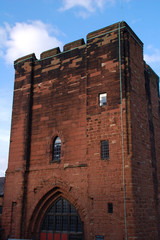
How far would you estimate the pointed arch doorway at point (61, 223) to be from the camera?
14.7m

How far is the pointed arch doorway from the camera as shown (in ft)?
48.2

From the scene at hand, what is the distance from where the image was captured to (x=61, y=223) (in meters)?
15.3

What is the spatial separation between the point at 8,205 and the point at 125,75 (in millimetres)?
9910

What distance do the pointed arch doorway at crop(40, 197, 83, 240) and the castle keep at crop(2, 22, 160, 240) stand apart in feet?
0.16

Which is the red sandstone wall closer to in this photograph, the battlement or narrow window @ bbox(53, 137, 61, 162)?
the battlement

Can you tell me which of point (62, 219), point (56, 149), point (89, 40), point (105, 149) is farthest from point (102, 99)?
point (62, 219)

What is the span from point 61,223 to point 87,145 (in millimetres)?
4410

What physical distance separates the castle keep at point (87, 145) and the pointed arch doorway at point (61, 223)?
5 centimetres

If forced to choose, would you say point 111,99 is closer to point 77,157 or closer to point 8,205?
point 77,157

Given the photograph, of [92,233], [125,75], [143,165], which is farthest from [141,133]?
[92,233]

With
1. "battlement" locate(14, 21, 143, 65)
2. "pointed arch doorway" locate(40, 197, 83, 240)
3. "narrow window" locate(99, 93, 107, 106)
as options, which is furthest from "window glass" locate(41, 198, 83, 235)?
"battlement" locate(14, 21, 143, 65)

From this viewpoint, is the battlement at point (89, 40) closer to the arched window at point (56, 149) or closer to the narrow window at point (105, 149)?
the arched window at point (56, 149)

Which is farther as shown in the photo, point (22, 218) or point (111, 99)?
point (22, 218)

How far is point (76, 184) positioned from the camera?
14.8 m
